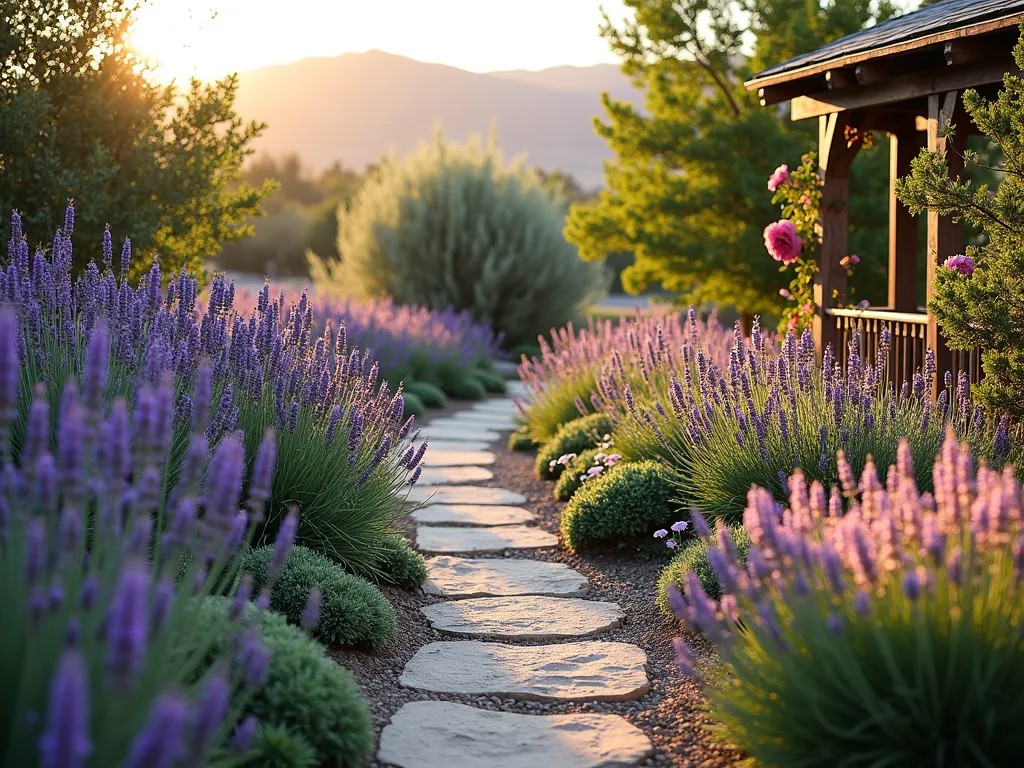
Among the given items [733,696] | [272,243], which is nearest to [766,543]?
[733,696]

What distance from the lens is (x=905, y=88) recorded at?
18.4ft

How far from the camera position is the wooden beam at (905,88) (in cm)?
490

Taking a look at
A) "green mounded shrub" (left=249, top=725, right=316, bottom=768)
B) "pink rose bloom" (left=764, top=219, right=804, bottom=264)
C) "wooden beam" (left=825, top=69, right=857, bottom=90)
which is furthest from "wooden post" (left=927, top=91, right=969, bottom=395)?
"green mounded shrub" (left=249, top=725, right=316, bottom=768)

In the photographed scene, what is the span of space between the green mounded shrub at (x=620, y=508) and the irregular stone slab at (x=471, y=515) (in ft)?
2.23

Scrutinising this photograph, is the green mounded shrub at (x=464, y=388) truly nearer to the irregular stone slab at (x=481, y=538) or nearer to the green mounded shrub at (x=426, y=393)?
the green mounded shrub at (x=426, y=393)

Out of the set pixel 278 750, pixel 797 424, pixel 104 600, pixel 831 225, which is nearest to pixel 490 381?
pixel 831 225

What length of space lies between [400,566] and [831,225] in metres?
4.42

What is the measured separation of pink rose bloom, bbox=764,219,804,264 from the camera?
272 inches

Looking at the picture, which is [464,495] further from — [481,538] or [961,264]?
[961,264]

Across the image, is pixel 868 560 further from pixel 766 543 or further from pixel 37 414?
pixel 37 414

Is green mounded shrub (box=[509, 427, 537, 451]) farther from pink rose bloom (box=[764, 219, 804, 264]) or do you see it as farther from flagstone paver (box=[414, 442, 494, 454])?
pink rose bloom (box=[764, 219, 804, 264])

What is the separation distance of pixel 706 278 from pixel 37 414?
10398mm

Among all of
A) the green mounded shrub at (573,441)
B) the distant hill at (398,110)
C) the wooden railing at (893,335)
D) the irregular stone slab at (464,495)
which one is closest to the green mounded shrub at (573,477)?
the irregular stone slab at (464,495)

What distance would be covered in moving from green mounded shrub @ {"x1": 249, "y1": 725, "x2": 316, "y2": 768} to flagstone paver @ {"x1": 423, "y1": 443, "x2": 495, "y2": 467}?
15.9ft
